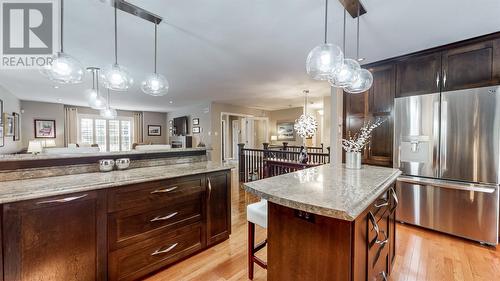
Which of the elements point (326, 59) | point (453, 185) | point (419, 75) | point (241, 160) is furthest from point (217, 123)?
point (453, 185)

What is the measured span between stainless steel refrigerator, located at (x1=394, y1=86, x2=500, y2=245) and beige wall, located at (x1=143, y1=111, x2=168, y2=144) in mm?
9956

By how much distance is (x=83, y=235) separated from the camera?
1.46m

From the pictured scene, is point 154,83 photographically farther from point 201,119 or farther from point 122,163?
point 201,119

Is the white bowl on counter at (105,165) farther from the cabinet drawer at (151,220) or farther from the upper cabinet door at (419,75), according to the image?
the upper cabinet door at (419,75)

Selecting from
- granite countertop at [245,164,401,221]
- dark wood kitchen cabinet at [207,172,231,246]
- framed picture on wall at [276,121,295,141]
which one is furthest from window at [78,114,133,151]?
granite countertop at [245,164,401,221]

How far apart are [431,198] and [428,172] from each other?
0.33m

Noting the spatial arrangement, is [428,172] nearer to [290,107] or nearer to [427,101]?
[427,101]

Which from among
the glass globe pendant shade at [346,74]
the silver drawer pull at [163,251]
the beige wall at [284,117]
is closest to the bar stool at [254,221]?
the silver drawer pull at [163,251]

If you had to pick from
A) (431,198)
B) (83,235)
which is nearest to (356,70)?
(431,198)

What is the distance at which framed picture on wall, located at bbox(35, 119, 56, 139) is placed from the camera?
7.12m

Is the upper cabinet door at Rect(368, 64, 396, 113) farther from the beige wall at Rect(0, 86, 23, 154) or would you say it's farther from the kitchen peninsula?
the beige wall at Rect(0, 86, 23, 154)

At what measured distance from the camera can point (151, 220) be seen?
5.85 ft

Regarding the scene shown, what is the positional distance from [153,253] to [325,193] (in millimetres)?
1578

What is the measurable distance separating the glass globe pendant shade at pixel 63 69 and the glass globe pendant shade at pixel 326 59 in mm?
1890
